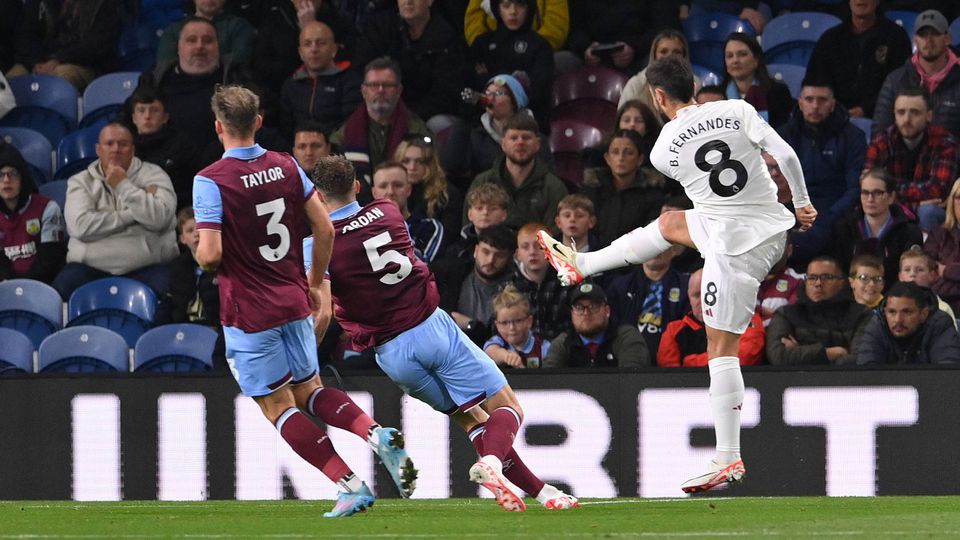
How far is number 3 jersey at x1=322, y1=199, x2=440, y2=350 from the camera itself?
8125 millimetres

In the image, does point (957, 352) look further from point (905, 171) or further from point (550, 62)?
point (550, 62)

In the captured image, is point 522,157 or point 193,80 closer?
point 522,157

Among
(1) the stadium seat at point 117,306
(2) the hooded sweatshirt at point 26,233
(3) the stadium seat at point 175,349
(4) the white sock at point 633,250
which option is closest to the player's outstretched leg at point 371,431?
(4) the white sock at point 633,250

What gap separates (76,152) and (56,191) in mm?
524

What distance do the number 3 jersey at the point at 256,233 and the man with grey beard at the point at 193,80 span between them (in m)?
6.18

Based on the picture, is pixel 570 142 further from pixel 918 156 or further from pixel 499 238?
pixel 918 156

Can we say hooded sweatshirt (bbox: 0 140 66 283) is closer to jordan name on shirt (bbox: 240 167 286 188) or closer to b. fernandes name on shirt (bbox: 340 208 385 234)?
b. fernandes name on shirt (bbox: 340 208 385 234)

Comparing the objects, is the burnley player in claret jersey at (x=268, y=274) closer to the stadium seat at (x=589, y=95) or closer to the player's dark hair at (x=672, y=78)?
the player's dark hair at (x=672, y=78)

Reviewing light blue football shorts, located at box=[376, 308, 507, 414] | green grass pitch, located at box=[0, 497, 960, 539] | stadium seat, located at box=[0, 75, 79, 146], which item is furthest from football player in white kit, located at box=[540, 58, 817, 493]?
stadium seat, located at box=[0, 75, 79, 146]

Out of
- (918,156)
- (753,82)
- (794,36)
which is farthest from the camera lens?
(794,36)

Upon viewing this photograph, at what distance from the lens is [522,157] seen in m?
12.5

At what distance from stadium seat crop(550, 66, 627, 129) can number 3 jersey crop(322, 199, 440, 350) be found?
5.72 meters

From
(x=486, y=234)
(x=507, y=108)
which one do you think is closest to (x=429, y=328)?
(x=486, y=234)

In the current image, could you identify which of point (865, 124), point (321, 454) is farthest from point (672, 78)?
point (865, 124)
